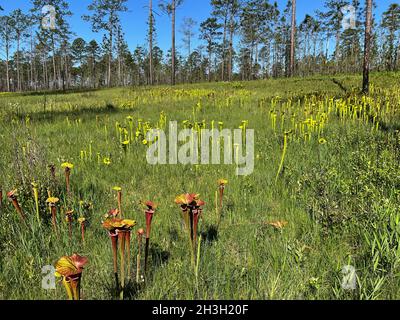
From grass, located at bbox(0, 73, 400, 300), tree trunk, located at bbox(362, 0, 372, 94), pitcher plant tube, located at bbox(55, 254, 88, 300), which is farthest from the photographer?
tree trunk, located at bbox(362, 0, 372, 94)

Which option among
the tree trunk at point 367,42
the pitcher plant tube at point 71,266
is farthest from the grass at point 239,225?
the tree trunk at point 367,42

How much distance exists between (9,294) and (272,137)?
431 cm

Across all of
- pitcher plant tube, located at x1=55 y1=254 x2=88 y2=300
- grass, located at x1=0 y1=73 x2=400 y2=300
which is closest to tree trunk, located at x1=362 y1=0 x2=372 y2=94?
grass, located at x1=0 y1=73 x2=400 y2=300

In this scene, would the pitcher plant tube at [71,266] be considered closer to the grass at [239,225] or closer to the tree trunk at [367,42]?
the grass at [239,225]

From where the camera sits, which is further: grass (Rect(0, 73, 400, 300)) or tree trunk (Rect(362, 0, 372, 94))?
tree trunk (Rect(362, 0, 372, 94))

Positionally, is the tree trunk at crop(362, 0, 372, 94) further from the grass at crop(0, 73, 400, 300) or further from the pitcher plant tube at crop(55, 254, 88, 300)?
the pitcher plant tube at crop(55, 254, 88, 300)

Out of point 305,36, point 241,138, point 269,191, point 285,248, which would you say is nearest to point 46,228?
point 285,248

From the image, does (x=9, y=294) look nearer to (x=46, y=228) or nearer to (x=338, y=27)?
(x=46, y=228)

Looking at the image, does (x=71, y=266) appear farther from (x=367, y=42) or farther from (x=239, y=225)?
(x=367, y=42)

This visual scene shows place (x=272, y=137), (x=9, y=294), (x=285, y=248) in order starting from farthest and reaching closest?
(x=272, y=137)
(x=285, y=248)
(x=9, y=294)

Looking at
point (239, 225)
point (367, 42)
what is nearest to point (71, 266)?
point (239, 225)

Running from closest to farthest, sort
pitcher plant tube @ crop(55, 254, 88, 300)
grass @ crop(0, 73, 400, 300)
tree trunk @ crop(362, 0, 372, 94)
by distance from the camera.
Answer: pitcher plant tube @ crop(55, 254, 88, 300) → grass @ crop(0, 73, 400, 300) → tree trunk @ crop(362, 0, 372, 94)

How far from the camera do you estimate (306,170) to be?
138 inches

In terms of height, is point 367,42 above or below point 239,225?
above
